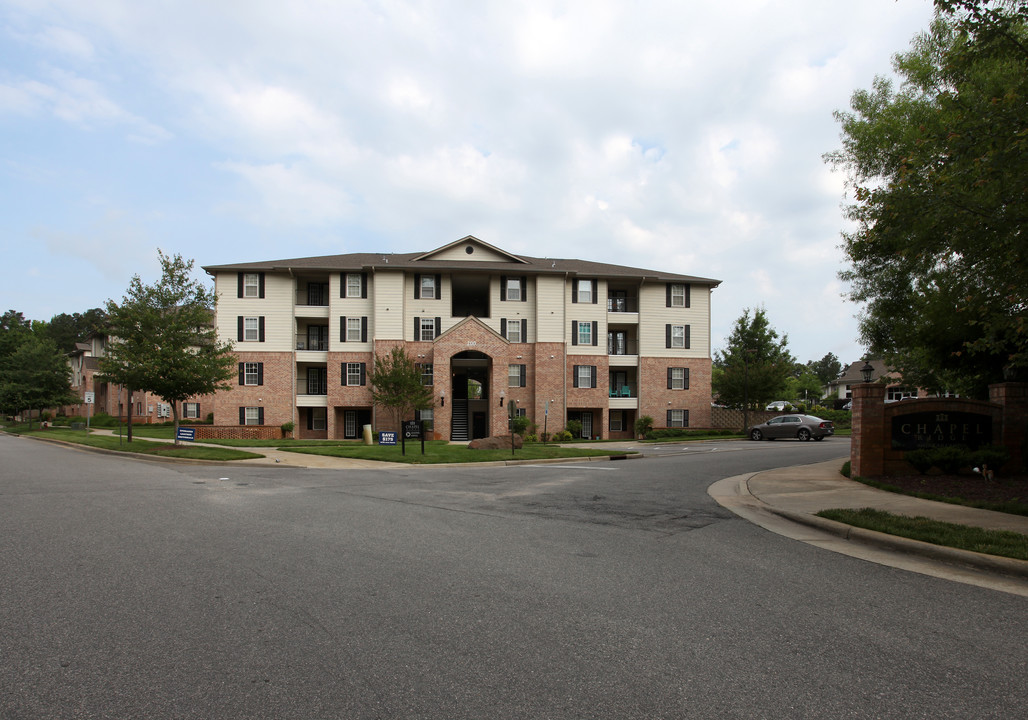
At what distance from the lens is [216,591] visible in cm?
551

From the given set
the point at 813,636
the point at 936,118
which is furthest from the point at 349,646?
the point at 936,118

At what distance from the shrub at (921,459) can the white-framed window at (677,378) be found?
27164 millimetres

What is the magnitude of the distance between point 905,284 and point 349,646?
72.6 feet

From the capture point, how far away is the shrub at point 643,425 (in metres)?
39.5

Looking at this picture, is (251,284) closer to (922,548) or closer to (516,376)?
(516,376)

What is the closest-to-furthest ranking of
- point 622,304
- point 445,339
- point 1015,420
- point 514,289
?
point 1015,420, point 445,339, point 514,289, point 622,304

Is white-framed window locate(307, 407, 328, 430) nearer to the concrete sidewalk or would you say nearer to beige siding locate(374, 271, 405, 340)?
beige siding locate(374, 271, 405, 340)

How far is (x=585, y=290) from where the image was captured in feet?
132

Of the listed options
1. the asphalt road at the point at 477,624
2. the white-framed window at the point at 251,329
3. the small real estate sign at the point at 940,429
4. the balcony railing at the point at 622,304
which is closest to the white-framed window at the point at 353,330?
the white-framed window at the point at 251,329

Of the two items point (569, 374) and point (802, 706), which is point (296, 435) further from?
point (802, 706)

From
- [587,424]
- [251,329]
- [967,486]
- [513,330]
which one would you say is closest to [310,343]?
[251,329]

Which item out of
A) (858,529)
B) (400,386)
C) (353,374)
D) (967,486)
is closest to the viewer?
(858,529)

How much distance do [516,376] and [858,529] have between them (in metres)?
31.0

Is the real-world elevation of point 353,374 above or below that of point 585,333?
below
